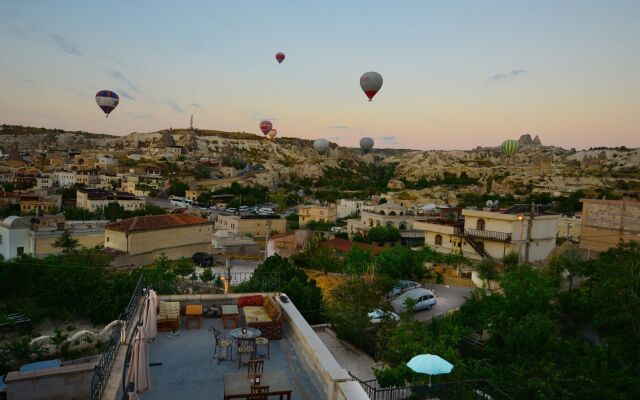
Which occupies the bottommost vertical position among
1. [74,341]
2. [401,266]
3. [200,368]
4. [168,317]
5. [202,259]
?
[202,259]

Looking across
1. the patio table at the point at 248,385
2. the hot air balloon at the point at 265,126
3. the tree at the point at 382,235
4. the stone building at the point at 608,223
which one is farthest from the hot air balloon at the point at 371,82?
the hot air balloon at the point at 265,126

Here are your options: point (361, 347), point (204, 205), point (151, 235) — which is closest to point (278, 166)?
point (204, 205)

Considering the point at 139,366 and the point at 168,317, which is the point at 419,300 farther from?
the point at 139,366

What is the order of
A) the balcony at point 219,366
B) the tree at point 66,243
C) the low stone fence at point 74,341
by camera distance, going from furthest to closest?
the tree at point 66,243 < the low stone fence at point 74,341 < the balcony at point 219,366

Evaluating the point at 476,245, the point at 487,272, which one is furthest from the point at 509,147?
the point at 487,272

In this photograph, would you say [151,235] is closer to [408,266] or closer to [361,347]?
[408,266]

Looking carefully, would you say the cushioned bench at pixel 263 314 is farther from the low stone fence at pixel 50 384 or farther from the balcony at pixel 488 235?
the balcony at pixel 488 235

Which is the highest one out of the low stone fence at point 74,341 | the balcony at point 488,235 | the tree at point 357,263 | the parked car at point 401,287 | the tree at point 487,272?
the balcony at point 488,235
